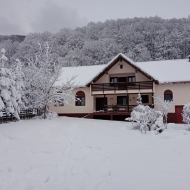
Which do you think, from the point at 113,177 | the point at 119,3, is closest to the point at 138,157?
the point at 113,177

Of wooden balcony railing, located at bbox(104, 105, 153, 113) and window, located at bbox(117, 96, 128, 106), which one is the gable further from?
wooden balcony railing, located at bbox(104, 105, 153, 113)

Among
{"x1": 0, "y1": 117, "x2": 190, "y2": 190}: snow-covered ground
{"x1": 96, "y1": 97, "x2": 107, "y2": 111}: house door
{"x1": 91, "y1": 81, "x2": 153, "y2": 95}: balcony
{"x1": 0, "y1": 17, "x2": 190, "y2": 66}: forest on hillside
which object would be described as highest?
{"x1": 0, "y1": 17, "x2": 190, "y2": 66}: forest on hillside

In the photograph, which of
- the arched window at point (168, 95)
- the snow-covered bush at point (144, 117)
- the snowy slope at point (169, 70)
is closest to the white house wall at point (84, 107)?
the snowy slope at point (169, 70)

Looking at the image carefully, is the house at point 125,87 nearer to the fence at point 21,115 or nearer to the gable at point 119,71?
the gable at point 119,71

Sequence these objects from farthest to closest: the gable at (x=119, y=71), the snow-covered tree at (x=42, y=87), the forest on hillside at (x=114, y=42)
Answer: the forest on hillside at (x=114, y=42) < the gable at (x=119, y=71) < the snow-covered tree at (x=42, y=87)

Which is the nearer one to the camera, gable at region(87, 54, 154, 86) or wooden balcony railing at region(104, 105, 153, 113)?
wooden balcony railing at region(104, 105, 153, 113)

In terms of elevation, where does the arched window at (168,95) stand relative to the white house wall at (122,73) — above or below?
below

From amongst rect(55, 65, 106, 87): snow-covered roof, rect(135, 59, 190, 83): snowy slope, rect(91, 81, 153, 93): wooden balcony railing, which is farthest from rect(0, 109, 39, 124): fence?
rect(135, 59, 190, 83): snowy slope

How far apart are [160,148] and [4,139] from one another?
25.3 ft

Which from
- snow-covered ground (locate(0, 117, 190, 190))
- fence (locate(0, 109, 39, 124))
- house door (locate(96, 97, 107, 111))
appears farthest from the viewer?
→ house door (locate(96, 97, 107, 111))

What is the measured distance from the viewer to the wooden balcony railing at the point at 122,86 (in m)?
23.4

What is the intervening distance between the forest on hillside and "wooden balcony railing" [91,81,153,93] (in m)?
24.7

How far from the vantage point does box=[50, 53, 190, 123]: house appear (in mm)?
23125

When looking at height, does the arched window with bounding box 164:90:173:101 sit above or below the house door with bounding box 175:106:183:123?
above
